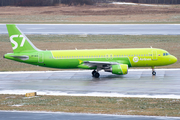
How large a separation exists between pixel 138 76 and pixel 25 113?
19.4 metres

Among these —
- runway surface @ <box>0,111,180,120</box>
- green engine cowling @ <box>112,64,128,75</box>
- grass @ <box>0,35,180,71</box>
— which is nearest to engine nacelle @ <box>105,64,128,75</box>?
green engine cowling @ <box>112,64,128,75</box>

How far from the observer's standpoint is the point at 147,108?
25.6 m

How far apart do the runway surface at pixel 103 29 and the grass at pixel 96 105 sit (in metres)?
48.4

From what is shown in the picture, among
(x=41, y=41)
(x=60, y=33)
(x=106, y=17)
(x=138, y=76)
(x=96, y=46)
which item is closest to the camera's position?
(x=138, y=76)

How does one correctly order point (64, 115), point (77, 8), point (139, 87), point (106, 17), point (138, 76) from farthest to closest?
point (77, 8)
point (106, 17)
point (138, 76)
point (139, 87)
point (64, 115)

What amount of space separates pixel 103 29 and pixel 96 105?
186ft

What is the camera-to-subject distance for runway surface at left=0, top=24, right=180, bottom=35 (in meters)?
77.3

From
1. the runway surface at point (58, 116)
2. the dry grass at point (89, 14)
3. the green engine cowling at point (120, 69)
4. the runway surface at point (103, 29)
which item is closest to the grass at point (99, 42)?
the runway surface at point (103, 29)

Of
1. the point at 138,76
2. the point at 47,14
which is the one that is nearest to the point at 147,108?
the point at 138,76

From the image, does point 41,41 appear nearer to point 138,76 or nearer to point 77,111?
point 138,76

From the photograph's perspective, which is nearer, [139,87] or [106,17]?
[139,87]

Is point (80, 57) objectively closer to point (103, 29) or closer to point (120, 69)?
point (120, 69)

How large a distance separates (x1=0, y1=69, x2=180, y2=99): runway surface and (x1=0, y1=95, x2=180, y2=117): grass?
2.32 metres

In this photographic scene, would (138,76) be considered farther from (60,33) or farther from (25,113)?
(60,33)
